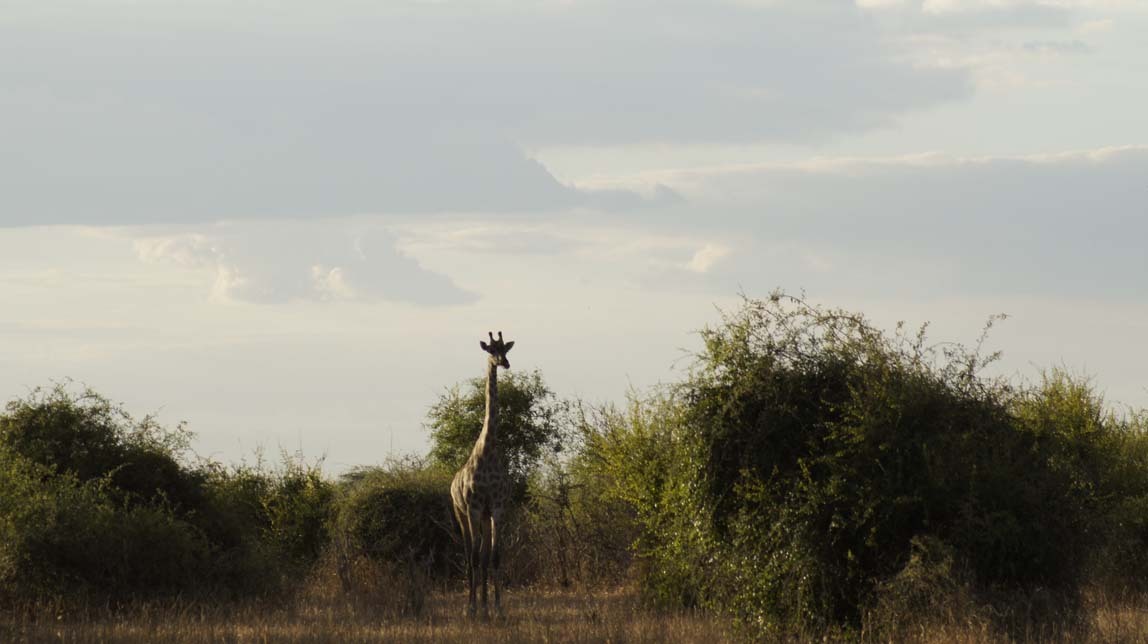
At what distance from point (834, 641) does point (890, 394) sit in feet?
10.3

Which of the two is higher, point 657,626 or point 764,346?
point 764,346

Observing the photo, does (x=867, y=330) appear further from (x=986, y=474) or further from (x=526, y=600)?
(x=526, y=600)

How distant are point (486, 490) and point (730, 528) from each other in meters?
6.96

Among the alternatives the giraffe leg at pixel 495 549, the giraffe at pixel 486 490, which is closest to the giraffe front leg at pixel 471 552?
the giraffe at pixel 486 490

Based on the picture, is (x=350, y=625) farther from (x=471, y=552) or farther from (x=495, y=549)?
(x=471, y=552)

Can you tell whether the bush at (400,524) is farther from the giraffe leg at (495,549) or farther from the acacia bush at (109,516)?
the giraffe leg at (495,549)

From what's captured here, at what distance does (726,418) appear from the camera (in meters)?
17.8

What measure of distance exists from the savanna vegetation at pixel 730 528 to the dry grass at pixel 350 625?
0.09 meters

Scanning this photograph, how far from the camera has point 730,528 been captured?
17.9 meters

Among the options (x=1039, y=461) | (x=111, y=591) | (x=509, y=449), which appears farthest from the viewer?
(x=509, y=449)

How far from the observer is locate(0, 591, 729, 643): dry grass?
696 inches

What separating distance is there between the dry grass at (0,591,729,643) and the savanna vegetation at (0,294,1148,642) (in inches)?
3.4

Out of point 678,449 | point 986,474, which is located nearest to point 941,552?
point 986,474

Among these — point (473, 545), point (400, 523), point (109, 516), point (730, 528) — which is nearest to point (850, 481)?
point (730, 528)
